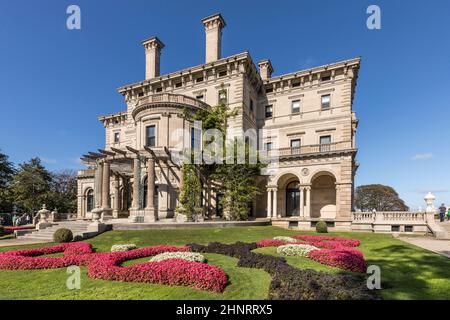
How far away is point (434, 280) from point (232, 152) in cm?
1923

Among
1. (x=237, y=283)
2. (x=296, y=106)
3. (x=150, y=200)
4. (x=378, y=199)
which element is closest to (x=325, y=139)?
(x=296, y=106)

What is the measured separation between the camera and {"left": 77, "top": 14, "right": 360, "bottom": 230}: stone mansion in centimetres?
2569

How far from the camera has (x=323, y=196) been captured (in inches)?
1187

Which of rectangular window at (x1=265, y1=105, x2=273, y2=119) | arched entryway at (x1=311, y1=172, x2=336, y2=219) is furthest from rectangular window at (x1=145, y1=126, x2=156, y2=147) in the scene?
arched entryway at (x1=311, y1=172, x2=336, y2=219)

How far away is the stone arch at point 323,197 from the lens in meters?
29.5

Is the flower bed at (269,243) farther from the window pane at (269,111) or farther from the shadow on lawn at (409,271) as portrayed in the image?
the window pane at (269,111)

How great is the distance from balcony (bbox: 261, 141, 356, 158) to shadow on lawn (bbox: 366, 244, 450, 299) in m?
15.0

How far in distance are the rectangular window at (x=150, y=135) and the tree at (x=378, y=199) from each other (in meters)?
58.9

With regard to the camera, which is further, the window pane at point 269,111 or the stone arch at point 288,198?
the window pane at point 269,111

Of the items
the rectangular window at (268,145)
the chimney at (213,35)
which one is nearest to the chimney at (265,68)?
the chimney at (213,35)

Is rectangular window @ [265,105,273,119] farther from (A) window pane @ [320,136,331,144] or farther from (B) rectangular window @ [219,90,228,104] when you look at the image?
(A) window pane @ [320,136,331,144]
